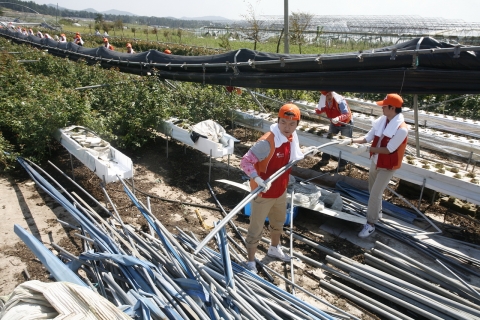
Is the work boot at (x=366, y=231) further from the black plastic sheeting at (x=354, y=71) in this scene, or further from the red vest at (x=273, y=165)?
the black plastic sheeting at (x=354, y=71)

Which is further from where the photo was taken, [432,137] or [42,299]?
[432,137]

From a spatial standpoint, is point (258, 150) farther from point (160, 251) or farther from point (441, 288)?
point (441, 288)

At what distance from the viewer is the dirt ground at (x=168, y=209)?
A: 4219mm

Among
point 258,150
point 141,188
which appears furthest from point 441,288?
point 141,188

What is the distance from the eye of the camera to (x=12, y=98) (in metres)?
7.51

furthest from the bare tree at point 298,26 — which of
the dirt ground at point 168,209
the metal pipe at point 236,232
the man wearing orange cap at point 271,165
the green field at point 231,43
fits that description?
the man wearing orange cap at point 271,165

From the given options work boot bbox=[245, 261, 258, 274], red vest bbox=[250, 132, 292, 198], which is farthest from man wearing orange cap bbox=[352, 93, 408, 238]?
work boot bbox=[245, 261, 258, 274]

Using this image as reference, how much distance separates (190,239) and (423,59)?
3668mm

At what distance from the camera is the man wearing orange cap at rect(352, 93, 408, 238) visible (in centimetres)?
454

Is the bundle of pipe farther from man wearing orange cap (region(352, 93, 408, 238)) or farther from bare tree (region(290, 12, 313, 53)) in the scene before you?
bare tree (region(290, 12, 313, 53))

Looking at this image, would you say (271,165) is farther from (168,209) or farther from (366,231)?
(168,209)

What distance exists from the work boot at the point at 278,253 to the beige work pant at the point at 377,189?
1.42 meters

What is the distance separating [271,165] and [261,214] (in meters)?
0.59

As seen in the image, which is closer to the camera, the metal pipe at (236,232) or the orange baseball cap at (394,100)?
the metal pipe at (236,232)
